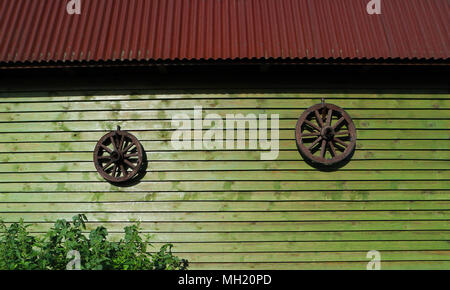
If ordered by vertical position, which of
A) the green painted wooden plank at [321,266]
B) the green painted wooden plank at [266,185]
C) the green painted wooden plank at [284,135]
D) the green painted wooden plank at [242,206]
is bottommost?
the green painted wooden plank at [321,266]

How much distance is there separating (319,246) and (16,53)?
592 cm

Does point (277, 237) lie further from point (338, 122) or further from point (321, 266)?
point (338, 122)

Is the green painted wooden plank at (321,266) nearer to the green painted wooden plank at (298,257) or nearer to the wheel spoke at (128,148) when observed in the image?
the green painted wooden plank at (298,257)

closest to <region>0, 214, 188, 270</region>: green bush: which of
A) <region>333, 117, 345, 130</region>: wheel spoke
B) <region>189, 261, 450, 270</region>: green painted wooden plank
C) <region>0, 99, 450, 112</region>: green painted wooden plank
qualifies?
<region>189, 261, 450, 270</region>: green painted wooden plank

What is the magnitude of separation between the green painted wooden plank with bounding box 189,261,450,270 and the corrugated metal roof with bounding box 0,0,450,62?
3.33m

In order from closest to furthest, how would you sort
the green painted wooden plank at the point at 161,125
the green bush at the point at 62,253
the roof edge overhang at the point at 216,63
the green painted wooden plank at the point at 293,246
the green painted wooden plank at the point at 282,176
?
the green bush at the point at 62,253 < the roof edge overhang at the point at 216,63 < the green painted wooden plank at the point at 293,246 < the green painted wooden plank at the point at 282,176 < the green painted wooden plank at the point at 161,125

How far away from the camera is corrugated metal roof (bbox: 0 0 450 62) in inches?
194

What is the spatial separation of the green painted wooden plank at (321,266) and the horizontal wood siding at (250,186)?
0.02 meters

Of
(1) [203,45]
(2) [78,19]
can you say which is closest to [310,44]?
(1) [203,45]

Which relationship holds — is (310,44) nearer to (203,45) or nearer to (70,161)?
(203,45)

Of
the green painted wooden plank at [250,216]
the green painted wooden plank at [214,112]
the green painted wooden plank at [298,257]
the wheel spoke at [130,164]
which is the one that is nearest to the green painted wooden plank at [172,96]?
the green painted wooden plank at [214,112]

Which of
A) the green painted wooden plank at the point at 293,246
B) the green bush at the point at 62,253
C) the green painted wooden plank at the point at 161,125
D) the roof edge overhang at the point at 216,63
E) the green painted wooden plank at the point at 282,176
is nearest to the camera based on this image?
the green bush at the point at 62,253

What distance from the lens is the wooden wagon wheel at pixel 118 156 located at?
4.91m

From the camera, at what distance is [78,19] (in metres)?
5.42
